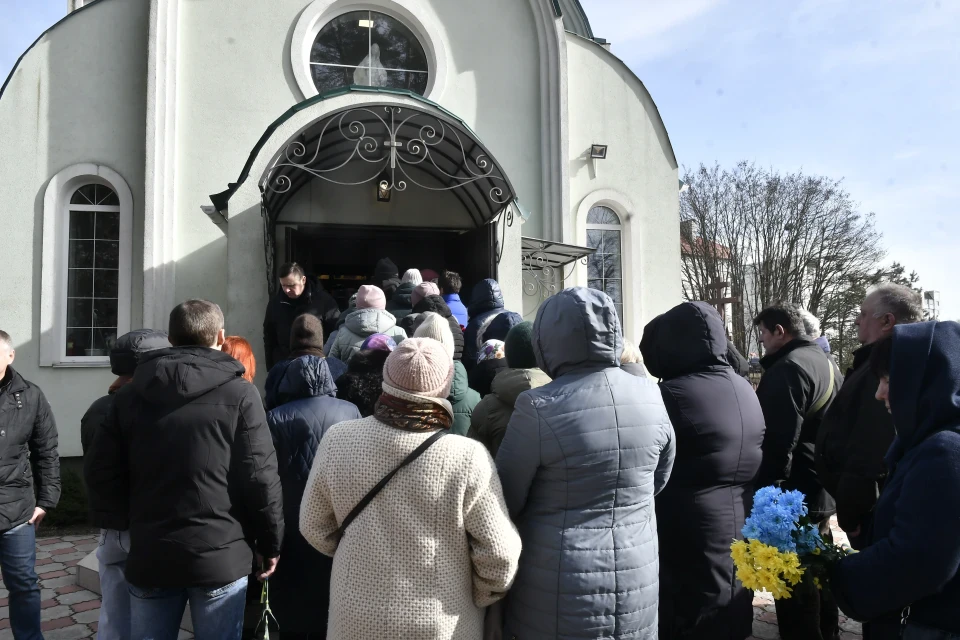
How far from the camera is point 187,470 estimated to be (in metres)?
2.73

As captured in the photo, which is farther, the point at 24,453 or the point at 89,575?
the point at 89,575

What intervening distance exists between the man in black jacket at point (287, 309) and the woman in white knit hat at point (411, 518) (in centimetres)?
445

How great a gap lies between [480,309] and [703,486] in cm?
312

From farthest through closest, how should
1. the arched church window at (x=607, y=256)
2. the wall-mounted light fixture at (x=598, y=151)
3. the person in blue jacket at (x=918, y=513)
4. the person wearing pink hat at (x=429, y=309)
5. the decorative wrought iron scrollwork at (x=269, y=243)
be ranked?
the arched church window at (x=607, y=256) → the wall-mounted light fixture at (x=598, y=151) → the decorative wrought iron scrollwork at (x=269, y=243) → the person wearing pink hat at (x=429, y=309) → the person in blue jacket at (x=918, y=513)

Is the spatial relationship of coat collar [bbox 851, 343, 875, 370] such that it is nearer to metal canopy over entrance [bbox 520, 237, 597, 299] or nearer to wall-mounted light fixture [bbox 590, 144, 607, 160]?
metal canopy over entrance [bbox 520, 237, 597, 299]

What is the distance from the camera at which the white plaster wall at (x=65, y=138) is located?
28.2 feet

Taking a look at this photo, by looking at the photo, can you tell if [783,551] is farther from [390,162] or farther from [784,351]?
[390,162]

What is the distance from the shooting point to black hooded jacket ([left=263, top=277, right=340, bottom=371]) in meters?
6.66

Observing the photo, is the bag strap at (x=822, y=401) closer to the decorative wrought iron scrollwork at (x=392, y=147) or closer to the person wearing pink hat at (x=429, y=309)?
the person wearing pink hat at (x=429, y=309)

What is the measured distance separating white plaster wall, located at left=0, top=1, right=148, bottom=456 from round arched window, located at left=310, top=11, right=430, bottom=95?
7.60ft

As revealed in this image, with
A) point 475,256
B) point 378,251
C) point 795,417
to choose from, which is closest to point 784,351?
point 795,417

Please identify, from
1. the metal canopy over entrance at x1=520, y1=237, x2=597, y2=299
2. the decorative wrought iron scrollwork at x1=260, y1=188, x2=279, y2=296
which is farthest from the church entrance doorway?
the metal canopy over entrance at x1=520, y1=237, x2=597, y2=299

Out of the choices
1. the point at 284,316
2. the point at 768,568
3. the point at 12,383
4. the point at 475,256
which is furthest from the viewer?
the point at 475,256

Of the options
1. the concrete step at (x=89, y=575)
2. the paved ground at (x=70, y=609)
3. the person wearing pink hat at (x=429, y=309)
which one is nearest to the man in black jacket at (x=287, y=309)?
the person wearing pink hat at (x=429, y=309)
